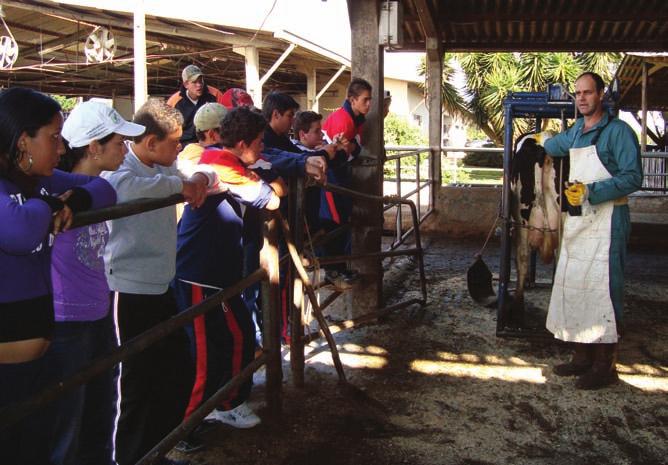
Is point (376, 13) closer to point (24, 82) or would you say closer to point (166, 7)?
point (166, 7)

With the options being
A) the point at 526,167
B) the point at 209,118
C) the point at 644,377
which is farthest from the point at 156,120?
the point at 644,377

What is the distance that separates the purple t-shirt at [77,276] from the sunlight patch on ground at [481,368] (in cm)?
235

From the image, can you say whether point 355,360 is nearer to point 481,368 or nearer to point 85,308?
point 481,368

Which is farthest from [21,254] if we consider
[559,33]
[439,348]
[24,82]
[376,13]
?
[24,82]

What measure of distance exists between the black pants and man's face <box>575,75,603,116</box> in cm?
271

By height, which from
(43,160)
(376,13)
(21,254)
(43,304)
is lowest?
(43,304)

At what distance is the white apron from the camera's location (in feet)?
12.9

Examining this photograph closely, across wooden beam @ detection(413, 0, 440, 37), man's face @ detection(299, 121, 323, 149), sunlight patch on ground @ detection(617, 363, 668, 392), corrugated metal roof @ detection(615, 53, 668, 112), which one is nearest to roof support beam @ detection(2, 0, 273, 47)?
wooden beam @ detection(413, 0, 440, 37)

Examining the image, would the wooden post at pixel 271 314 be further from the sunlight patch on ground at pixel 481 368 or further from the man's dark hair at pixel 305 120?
the man's dark hair at pixel 305 120

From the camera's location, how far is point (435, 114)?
10.3 m

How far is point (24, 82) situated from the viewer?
17391mm

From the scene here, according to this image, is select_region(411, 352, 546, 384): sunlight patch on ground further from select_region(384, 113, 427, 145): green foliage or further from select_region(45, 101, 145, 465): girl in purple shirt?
select_region(384, 113, 427, 145): green foliage

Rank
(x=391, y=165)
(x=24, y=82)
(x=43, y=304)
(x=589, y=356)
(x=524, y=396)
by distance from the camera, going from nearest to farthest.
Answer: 1. (x=43, y=304)
2. (x=524, y=396)
3. (x=589, y=356)
4. (x=24, y=82)
5. (x=391, y=165)

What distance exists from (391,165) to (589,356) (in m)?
15.8
